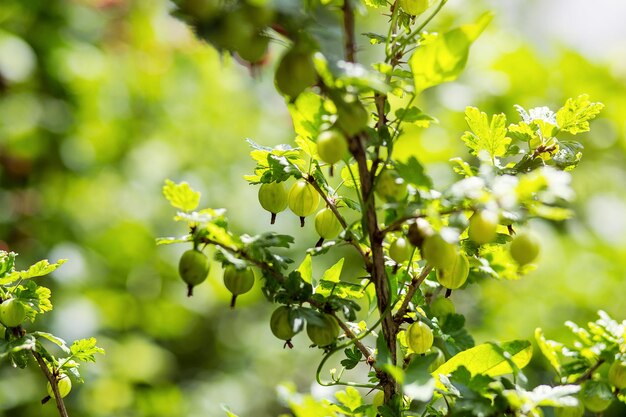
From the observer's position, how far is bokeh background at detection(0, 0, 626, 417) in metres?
1.69

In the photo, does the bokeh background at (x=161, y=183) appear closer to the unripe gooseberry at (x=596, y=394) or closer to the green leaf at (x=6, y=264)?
the unripe gooseberry at (x=596, y=394)

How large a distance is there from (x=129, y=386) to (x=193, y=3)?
165 centimetres

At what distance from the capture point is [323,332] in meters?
0.44

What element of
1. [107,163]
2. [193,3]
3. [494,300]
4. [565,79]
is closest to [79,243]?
[107,163]

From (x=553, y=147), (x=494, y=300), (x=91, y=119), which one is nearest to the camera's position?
(x=553, y=147)

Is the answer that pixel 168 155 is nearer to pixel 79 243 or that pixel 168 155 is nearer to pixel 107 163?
pixel 107 163

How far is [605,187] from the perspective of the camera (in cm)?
183

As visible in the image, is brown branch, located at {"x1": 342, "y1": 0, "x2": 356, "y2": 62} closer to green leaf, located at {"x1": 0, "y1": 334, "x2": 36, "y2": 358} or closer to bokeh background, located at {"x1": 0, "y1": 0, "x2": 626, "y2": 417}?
green leaf, located at {"x1": 0, "y1": 334, "x2": 36, "y2": 358}

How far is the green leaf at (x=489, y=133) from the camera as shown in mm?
496

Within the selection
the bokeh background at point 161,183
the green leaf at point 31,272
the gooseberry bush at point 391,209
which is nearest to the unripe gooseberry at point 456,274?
the gooseberry bush at point 391,209

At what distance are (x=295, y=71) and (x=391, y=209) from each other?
4.2 inches

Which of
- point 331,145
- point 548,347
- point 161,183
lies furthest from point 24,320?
point 161,183

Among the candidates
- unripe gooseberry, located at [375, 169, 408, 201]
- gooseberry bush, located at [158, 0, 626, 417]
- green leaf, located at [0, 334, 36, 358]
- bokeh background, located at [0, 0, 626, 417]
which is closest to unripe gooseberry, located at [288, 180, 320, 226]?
gooseberry bush, located at [158, 0, 626, 417]

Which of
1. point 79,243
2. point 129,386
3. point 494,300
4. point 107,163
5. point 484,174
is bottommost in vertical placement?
point 129,386
